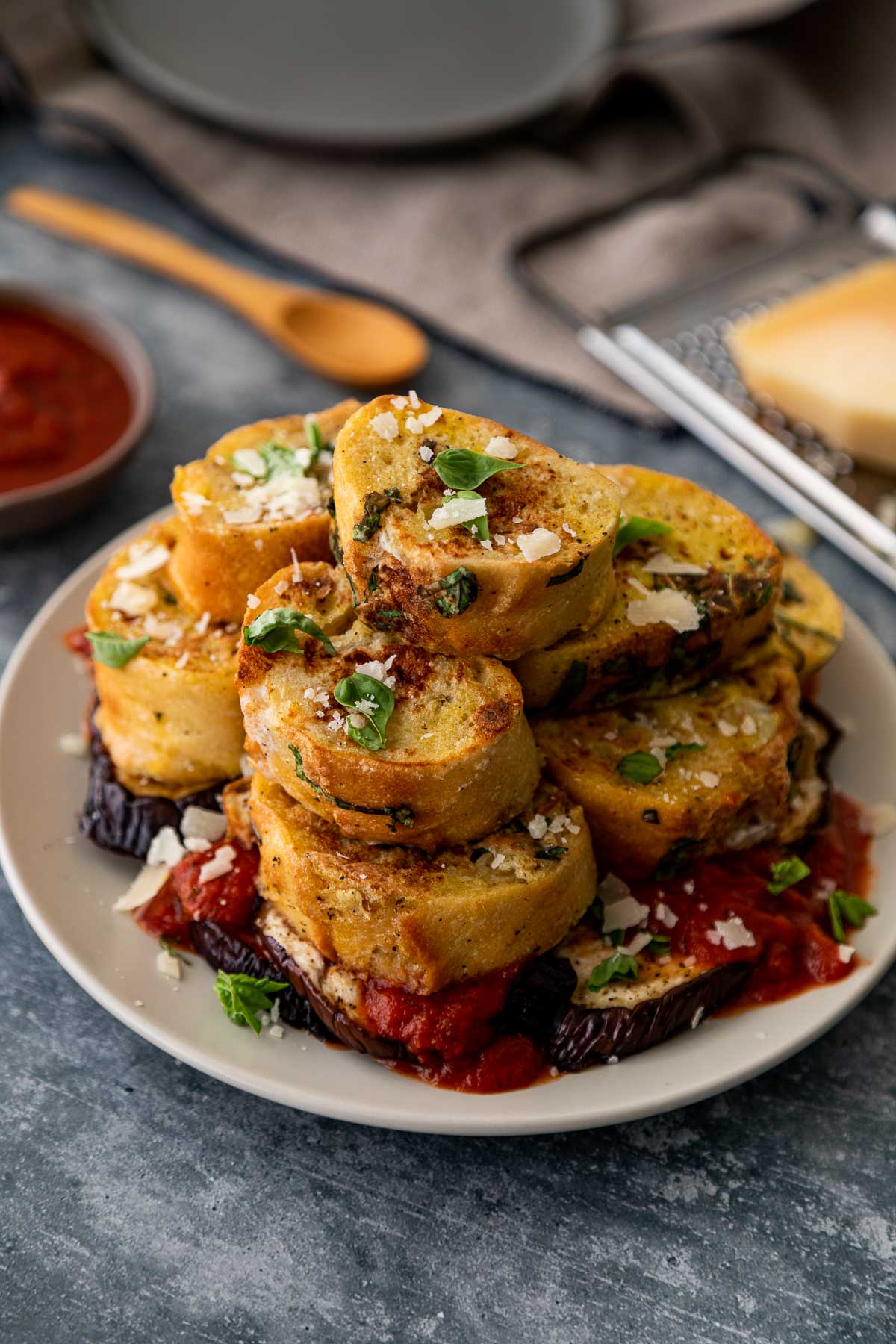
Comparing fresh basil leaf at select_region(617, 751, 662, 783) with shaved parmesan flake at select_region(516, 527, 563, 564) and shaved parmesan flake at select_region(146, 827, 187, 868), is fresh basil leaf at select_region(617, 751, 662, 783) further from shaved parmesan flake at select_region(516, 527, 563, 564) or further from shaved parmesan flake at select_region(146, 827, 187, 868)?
shaved parmesan flake at select_region(146, 827, 187, 868)

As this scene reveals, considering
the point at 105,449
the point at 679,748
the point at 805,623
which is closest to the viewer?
the point at 679,748

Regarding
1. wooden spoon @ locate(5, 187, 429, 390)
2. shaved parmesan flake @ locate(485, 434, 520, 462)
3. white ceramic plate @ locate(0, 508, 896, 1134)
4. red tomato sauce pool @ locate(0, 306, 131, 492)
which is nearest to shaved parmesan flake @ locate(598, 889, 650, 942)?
white ceramic plate @ locate(0, 508, 896, 1134)

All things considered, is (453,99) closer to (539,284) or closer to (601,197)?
(601,197)

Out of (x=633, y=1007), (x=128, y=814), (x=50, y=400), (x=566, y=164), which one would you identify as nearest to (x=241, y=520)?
(x=128, y=814)

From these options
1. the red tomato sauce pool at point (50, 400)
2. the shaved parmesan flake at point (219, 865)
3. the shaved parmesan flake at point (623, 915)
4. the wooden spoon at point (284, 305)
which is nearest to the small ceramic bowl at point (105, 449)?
the red tomato sauce pool at point (50, 400)

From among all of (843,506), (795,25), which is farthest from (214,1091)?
(795,25)

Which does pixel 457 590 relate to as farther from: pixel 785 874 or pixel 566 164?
pixel 566 164

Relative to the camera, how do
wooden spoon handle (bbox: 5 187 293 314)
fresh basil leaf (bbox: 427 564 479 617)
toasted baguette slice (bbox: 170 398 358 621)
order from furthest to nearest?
1. wooden spoon handle (bbox: 5 187 293 314)
2. toasted baguette slice (bbox: 170 398 358 621)
3. fresh basil leaf (bbox: 427 564 479 617)
